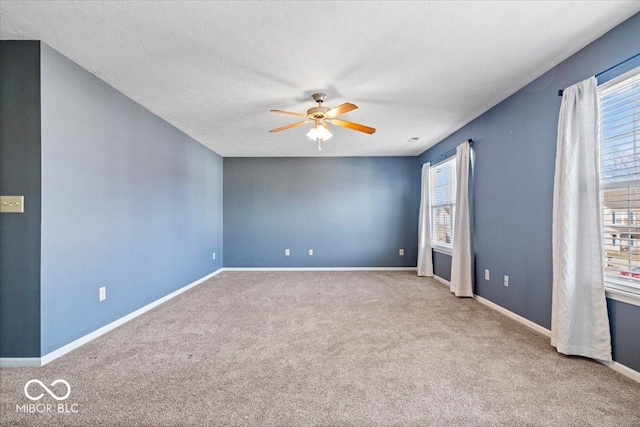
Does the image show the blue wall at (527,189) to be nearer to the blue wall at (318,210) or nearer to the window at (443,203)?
the window at (443,203)

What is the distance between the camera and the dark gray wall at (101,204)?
2.19 m

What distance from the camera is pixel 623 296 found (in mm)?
1933

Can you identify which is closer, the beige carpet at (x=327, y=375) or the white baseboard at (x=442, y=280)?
the beige carpet at (x=327, y=375)

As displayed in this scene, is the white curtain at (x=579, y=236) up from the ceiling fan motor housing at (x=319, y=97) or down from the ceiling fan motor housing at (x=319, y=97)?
down

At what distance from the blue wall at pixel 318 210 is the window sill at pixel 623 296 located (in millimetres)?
3982

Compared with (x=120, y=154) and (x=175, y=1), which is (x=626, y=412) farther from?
(x=120, y=154)

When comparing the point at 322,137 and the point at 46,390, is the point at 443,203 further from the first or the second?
the point at 46,390

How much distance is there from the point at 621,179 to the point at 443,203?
2.97 m

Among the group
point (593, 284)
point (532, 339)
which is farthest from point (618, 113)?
point (532, 339)

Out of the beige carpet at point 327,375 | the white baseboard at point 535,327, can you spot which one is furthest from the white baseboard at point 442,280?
the beige carpet at point 327,375

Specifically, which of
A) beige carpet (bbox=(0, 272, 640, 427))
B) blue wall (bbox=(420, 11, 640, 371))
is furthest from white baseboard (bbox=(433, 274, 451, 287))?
beige carpet (bbox=(0, 272, 640, 427))

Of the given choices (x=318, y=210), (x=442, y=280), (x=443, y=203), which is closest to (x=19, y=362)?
(x=318, y=210)

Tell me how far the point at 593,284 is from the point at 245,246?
17.4 ft

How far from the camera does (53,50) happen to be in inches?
86.6
